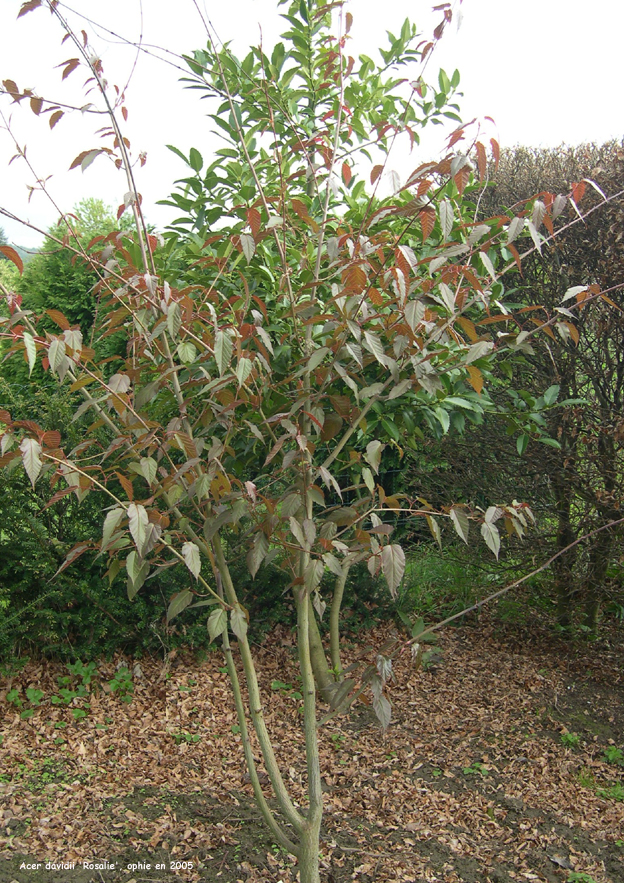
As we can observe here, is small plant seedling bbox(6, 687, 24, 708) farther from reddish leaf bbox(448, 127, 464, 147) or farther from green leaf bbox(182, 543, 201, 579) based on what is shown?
reddish leaf bbox(448, 127, 464, 147)

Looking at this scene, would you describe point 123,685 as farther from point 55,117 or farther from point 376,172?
point 376,172

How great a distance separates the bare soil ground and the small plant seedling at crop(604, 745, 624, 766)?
0.02 meters

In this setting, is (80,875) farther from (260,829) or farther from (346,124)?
(346,124)

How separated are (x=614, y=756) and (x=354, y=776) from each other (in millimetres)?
1227

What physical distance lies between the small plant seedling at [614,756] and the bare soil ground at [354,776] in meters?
0.02

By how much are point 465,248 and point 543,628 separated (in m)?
2.87

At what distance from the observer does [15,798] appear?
2.65m

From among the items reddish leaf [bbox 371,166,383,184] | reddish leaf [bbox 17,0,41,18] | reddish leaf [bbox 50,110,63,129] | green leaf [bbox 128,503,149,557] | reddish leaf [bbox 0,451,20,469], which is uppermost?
reddish leaf [bbox 17,0,41,18]

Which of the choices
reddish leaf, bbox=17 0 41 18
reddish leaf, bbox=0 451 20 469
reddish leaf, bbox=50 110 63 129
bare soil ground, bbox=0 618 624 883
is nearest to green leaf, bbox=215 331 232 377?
reddish leaf, bbox=0 451 20 469

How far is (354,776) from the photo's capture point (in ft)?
9.30

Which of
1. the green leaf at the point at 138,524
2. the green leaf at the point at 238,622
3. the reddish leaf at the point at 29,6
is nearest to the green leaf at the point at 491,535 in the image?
the green leaf at the point at 238,622

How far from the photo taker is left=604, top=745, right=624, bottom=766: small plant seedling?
3.09m

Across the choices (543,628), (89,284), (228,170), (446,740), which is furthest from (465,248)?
(89,284)

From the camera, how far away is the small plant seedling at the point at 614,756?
121 inches
